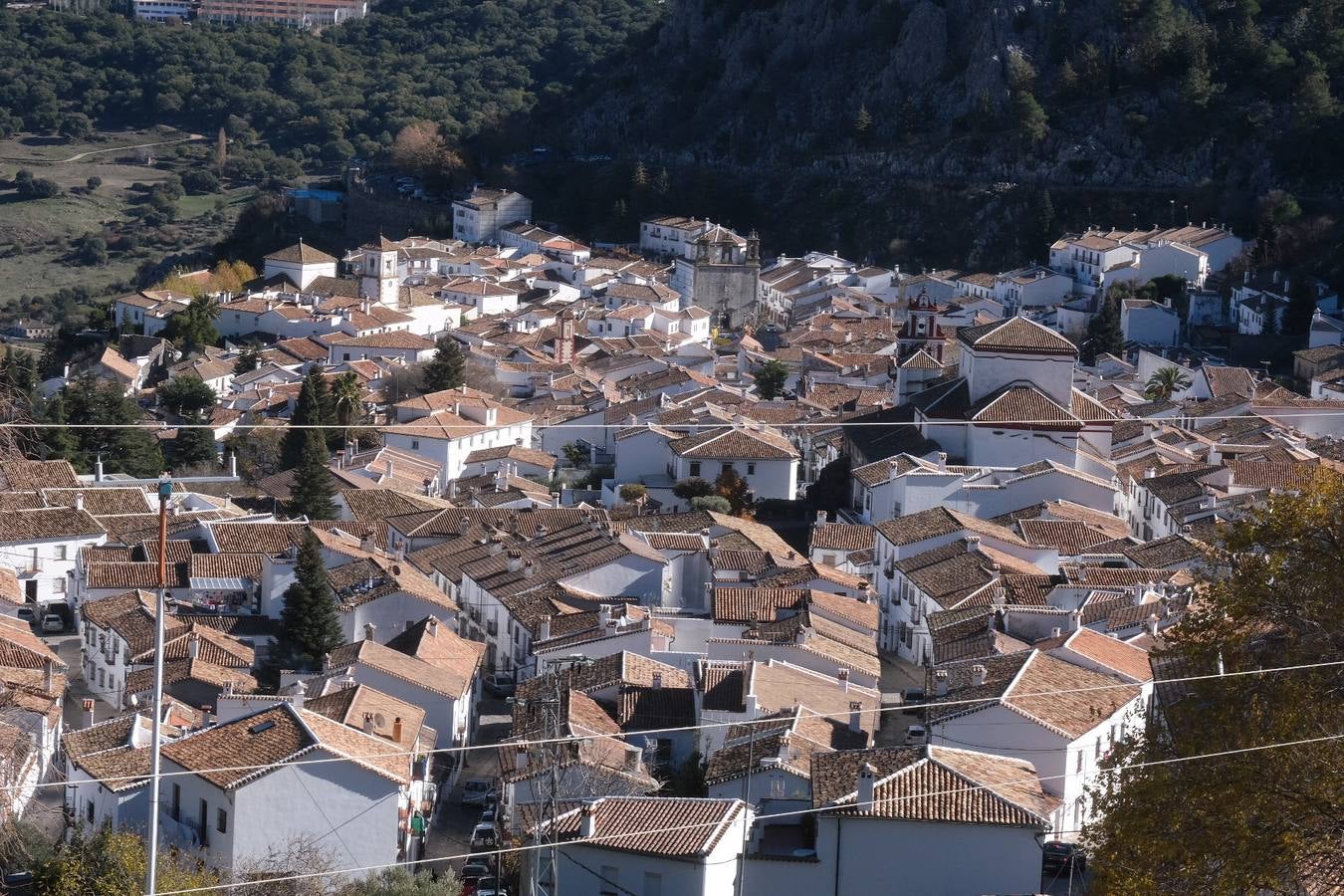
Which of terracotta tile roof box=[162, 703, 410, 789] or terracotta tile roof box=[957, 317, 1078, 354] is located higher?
terracotta tile roof box=[162, 703, 410, 789]

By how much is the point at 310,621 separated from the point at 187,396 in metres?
21.9

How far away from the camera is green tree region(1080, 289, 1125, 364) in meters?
49.9

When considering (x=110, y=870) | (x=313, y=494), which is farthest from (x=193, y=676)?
(x=313, y=494)

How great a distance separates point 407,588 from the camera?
→ 2538 cm

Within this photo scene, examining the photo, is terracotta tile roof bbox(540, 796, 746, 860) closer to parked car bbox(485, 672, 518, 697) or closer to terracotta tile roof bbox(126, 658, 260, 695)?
terracotta tile roof bbox(126, 658, 260, 695)

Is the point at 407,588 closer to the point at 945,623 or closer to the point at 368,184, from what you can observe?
the point at 945,623

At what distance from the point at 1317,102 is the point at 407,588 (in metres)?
42.5

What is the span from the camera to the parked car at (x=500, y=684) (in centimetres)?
2441

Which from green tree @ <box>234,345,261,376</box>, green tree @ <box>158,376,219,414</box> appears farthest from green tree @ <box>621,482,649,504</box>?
green tree @ <box>234,345,261,376</box>

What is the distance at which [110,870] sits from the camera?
15.6m

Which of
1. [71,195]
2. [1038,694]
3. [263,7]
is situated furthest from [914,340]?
[263,7]

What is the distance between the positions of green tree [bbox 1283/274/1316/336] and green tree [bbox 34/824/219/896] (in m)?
38.7

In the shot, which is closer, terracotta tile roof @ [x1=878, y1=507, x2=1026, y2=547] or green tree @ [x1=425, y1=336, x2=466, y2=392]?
terracotta tile roof @ [x1=878, y1=507, x2=1026, y2=547]

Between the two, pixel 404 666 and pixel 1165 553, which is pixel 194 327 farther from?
pixel 404 666
